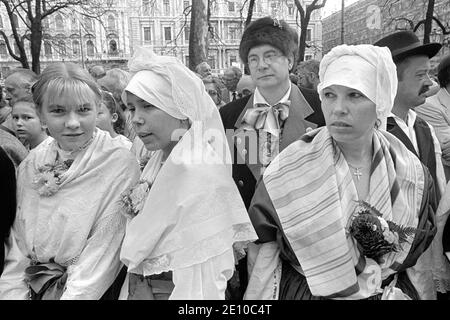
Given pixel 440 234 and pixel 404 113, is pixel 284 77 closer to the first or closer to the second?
pixel 404 113

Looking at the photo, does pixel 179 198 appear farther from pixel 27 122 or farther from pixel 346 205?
pixel 27 122

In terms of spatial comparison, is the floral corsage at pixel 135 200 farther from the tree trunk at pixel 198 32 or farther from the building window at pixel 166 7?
the building window at pixel 166 7

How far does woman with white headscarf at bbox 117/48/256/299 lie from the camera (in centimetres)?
190

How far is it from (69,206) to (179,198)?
643mm

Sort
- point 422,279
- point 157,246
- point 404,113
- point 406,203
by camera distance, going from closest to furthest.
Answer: point 157,246 < point 406,203 < point 422,279 < point 404,113

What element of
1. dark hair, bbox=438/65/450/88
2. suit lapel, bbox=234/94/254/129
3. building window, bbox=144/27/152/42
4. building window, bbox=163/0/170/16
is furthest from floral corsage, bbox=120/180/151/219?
building window, bbox=144/27/152/42

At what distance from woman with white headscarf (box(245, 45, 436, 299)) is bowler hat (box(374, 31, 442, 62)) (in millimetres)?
1010

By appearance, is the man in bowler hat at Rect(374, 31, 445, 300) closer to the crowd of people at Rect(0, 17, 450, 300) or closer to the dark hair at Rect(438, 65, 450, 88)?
the crowd of people at Rect(0, 17, 450, 300)

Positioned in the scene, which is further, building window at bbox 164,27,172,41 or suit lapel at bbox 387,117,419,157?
building window at bbox 164,27,172,41

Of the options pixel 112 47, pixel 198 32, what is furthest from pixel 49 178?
pixel 112 47

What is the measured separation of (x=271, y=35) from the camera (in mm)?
3145

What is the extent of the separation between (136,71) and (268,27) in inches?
53.3

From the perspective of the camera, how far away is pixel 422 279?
2258 mm
